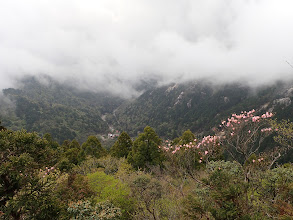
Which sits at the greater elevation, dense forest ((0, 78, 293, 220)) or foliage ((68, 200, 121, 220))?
dense forest ((0, 78, 293, 220))

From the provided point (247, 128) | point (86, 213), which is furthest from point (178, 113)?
point (86, 213)

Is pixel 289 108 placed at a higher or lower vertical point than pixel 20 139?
higher

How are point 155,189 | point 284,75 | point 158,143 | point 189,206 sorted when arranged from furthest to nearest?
1. point 284,75
2. point 158,143
3. point 155,189
4. point 189,206

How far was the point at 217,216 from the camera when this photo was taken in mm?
7711

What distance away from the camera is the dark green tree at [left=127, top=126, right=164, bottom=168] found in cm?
3238

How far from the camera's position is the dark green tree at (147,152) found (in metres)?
32.4

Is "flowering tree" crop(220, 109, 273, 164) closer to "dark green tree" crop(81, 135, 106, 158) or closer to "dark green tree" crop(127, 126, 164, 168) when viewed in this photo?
"dark green tree" crop(127, 126, 164, 168)

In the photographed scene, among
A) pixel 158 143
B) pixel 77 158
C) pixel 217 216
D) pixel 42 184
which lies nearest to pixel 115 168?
pixel 158 143

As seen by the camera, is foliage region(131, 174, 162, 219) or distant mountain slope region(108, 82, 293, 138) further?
distant mountain slope region(108, 82, 293, 138)

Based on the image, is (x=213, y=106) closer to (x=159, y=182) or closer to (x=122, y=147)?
(x=122, y=147)

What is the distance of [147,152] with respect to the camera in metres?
33.3

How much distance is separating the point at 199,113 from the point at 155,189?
16497 centimetres

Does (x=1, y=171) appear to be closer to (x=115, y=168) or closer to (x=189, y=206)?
(x=189, y=206)

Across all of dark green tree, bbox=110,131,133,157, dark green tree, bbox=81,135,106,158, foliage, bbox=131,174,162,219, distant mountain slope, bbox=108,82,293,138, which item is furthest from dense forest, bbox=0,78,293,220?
distant mountain slope, bbox=108,82,293,138
